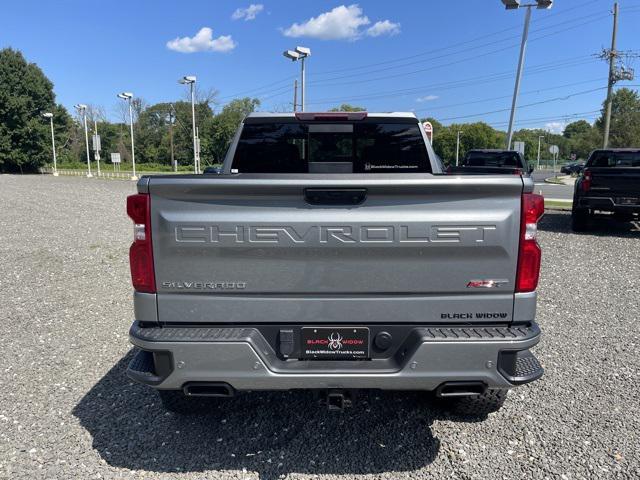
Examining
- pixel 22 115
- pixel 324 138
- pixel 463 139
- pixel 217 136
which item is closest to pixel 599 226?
pixel 324 138

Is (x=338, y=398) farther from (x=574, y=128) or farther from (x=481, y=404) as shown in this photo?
(x=574, y=128)

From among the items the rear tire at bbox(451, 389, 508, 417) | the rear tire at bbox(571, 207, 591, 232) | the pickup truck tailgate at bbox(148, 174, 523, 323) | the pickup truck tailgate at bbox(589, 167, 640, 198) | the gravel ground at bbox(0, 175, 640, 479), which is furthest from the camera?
the rear tire at bbox(571, 207, 591, 232)

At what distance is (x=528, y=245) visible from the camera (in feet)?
8.57

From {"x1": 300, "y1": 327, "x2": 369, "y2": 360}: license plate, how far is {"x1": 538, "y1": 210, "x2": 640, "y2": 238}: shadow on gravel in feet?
38.1

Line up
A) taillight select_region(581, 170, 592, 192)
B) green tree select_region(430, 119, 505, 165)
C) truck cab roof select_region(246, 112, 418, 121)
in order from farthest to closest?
1. green tree select_region(430, 119, 505, 165)
2. taillight select_region(581, 170, 592, 192)
3. truck cab roof select_region(246, 112, 418, 121)

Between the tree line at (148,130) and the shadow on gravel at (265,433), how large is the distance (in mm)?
32382

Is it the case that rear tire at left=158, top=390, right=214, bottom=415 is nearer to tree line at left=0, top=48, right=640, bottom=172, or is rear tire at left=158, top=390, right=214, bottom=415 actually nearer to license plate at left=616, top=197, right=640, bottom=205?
license plate at left=616, top=197, right=640, bottom=205

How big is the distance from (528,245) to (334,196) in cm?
102

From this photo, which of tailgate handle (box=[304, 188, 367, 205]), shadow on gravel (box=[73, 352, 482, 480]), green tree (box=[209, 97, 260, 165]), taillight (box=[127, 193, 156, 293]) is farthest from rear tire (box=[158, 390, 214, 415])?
green tree (box=[209, 97, 260, 165])

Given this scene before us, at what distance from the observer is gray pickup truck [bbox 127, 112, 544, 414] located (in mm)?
2594

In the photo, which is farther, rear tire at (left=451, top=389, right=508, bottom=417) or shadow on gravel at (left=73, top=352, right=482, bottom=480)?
rear tire at (left=451, top=389, right=508, bottom=417)

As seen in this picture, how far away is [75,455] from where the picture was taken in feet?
10.3

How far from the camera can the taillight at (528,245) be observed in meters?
2.60

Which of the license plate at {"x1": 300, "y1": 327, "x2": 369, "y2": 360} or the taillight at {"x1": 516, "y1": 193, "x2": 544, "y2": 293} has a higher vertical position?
the taillight at {"x1": 516, "y1": 193, "x2": 544, "y2": 293}
